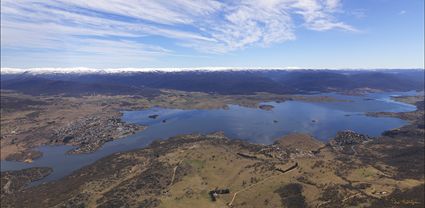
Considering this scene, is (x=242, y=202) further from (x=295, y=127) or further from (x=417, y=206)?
(x=295, y=127)

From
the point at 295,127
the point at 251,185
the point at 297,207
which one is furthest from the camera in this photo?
the point at 295,127

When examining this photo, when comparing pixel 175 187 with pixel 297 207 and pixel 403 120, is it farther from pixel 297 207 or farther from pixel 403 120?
pixel 403 120

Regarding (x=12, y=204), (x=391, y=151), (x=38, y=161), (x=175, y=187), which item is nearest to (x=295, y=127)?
(x=391, y=151)

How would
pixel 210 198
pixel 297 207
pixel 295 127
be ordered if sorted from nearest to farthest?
1. pixel 297 207
2. pixel 210 198
3. pixel 295 127

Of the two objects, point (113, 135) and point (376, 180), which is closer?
point (376, 180)

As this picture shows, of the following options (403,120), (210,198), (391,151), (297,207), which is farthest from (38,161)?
(403,120)

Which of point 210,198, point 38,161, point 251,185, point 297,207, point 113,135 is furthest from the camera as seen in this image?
point 113,135

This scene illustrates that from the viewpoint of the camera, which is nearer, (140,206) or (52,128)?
(140,206)

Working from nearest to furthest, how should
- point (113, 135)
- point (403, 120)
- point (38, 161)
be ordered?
point (38, 161) → point (113, 135) → point (403, 120)
